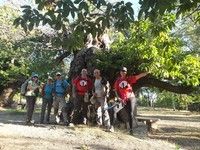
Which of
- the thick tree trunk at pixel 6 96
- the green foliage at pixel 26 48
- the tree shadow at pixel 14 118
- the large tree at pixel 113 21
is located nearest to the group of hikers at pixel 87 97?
the tree shadow at pixel 14 118

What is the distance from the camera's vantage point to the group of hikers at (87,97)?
42.5 feet

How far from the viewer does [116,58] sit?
53.5ft

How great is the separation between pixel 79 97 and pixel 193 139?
4.67 metres

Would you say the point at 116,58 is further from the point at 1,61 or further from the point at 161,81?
the point at 1,61

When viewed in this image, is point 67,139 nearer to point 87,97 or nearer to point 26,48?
point 87,97

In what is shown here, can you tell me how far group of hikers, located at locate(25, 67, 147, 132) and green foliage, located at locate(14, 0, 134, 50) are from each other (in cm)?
632

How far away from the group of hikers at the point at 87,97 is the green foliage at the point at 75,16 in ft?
20.7

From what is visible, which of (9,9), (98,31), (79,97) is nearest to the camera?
(98,31)

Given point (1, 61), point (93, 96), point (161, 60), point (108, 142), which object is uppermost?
point (1, 61)

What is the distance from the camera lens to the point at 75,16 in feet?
18.5

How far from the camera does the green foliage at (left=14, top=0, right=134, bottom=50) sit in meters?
5.61

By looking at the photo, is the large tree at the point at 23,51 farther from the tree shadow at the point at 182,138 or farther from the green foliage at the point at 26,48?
the tree shadow at the point at 182,138

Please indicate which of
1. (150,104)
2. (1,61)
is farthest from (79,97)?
(150,104)

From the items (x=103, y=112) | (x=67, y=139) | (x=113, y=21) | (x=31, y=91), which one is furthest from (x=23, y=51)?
(x=113, y=21)
